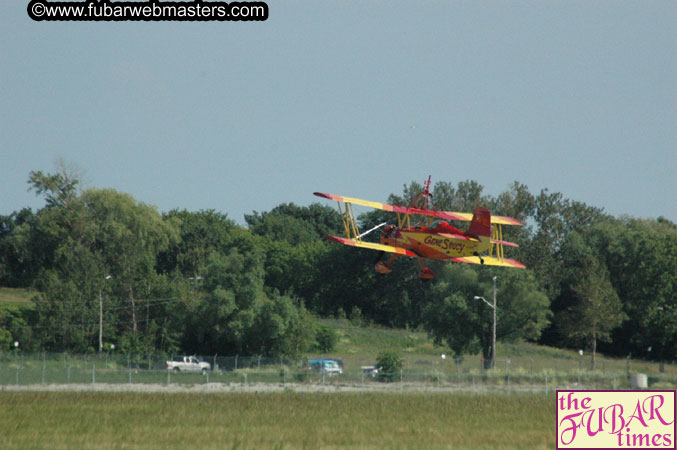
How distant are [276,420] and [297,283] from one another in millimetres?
71701

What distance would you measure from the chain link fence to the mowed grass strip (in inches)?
231

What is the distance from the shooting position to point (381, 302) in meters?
96.6

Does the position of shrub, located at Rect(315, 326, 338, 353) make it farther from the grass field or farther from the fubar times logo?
the fubar times logo

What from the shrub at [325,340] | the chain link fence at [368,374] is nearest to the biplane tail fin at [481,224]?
the chain link fence at [368,374]

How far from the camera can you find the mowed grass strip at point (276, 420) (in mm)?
28141

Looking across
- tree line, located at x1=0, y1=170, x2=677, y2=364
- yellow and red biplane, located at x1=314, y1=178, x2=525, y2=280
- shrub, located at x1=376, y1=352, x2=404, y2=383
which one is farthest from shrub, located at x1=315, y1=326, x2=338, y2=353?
yellow and red biplane, located at x1=314, y1=178, x2=525, y2=280

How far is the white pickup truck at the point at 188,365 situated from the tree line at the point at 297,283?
4.71 meters

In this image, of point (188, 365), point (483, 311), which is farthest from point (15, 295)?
point (483, 311)

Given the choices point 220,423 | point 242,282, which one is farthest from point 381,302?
point 220,423

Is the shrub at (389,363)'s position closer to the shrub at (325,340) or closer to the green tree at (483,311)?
the green tree at (483,311)

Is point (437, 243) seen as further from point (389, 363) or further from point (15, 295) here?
point (15, 295)

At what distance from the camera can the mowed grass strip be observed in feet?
92.3

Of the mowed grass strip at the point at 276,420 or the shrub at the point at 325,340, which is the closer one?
the mowed grass strip at the point at 276,420

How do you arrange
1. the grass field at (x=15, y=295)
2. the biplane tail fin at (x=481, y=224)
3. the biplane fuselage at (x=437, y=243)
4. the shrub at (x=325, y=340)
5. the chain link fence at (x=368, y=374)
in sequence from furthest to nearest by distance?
the grass field at (x=15, y=295) → the shrub at (x=325, y=340) → the chain link fence at (x=368, y=374) → the biplane tail fin at (x=481, y=224) → the biplane fuselage at (x=437, y=243)
